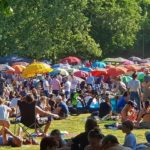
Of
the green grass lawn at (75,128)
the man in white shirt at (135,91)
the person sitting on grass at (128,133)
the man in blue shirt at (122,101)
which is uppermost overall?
the person sitting on grass at (128,133)

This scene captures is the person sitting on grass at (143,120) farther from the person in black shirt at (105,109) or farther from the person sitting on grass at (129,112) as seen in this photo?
the person in black shirt at (105,109)

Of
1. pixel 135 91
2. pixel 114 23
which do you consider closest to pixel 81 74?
pixel 135 91

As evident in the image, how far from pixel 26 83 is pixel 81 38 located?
1536 centimetres

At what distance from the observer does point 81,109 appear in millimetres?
26203

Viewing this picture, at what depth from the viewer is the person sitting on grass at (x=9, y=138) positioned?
16.4 metres

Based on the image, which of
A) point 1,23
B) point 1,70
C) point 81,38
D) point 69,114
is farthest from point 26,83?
point 81,38

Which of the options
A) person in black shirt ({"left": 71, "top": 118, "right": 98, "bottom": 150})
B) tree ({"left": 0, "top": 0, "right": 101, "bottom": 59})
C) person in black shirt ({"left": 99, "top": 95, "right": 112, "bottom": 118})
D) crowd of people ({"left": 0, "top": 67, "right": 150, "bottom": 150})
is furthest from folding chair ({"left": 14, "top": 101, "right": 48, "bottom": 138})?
tree ({"left": 0, "top": 0, "right": 101, "bottom": 59})

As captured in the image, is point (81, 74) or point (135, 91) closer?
point (135, 91)

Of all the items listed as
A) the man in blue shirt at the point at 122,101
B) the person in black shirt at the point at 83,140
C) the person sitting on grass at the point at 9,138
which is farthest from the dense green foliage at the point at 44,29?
the person in black shirt at the point at 83,140

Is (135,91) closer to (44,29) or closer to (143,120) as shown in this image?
(143,120)

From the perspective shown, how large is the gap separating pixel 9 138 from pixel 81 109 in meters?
9.47

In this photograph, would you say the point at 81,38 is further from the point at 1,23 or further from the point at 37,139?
the point at 37,139

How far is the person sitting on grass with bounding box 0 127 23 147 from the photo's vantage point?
53.7 ft

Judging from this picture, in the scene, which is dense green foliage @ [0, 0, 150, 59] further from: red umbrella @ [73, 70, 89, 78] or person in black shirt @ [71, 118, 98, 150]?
person in black shirt @ [71, 118, 98, 150]
